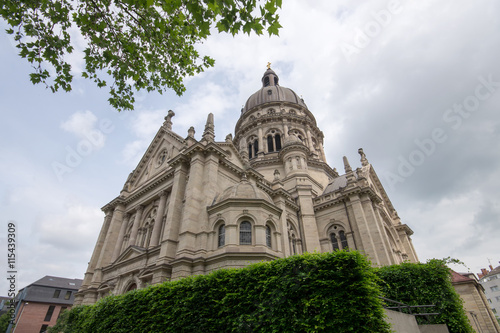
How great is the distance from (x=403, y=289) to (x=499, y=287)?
73575 mm

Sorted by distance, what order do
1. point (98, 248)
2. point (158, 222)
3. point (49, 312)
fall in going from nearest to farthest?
point (158, 222)
point (98, 248)
point (49, 312)

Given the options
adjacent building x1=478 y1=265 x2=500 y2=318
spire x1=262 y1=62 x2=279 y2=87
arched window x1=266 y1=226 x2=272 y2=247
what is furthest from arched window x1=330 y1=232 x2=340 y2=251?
adjacent building x1=478 y1=265 x2=500 y2=318

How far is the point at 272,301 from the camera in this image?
7785 millimetres

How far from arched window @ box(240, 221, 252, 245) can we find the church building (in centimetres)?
7

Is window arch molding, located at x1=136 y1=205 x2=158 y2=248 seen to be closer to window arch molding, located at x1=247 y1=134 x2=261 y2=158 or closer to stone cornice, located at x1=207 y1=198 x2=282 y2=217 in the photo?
stone cornice, located at x1=207 y1=198 x2=282 y2=217

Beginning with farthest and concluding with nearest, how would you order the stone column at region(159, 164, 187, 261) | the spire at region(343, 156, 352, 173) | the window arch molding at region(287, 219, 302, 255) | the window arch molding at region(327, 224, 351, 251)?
the spire at region(343, 156, 352, 173) → the window arch molding at region(327, 224, 351, 251) → the window arch molding at region(287, 219, 302, 255) → the stone column at region(159, 164, 187, 261)

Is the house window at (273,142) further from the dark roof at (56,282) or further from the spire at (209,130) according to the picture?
the dark roof at (56,282)

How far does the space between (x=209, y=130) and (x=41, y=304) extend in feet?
139

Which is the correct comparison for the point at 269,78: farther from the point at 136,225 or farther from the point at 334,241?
the point at 136,225

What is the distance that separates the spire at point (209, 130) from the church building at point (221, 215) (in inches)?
4.0

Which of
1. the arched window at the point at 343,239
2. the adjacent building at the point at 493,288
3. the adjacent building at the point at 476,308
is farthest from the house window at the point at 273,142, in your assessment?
the adjacent building at the point at 493,288

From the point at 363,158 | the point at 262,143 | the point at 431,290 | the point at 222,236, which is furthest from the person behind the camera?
the point at 262,143

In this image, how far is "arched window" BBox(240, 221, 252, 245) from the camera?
17.2 m

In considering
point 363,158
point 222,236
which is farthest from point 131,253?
point 363,158
